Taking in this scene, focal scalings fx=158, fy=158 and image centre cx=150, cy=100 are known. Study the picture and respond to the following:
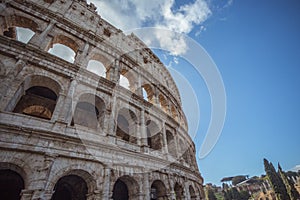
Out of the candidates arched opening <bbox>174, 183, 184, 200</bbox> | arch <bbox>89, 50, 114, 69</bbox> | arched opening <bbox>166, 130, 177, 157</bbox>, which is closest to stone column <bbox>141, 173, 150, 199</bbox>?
arched opening <bbox>174, 183, 184, 200</bbox>

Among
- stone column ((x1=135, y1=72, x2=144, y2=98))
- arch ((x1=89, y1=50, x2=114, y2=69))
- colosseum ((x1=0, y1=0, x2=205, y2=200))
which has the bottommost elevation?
colosseum ((x1=0, y1=0, x2=205, y2=200))

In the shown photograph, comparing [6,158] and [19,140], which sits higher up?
[19,140]

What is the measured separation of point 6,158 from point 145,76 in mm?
10828

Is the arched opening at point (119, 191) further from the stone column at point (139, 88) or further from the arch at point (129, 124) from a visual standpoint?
the stone column at point (139, 88)

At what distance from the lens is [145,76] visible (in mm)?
14312

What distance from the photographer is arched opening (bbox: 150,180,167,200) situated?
9414 mm

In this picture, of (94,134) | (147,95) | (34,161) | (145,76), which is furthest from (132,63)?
(34,161)

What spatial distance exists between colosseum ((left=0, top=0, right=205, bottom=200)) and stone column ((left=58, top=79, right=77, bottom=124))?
41mm

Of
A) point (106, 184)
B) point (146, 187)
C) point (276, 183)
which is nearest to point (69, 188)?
point (106, 184)

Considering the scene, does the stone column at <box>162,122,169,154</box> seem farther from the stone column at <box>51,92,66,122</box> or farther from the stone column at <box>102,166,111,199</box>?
the stone column at <box>51,92,66,122</box>

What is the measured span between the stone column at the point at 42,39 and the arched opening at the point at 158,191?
10.2m

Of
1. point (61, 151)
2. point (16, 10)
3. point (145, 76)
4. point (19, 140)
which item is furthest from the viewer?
point (145, 76)

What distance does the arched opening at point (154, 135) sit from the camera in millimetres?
11969

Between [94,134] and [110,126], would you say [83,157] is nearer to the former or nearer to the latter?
[94,134]
